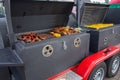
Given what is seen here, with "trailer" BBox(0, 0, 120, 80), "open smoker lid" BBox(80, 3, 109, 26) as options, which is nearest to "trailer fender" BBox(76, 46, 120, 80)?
"trailer" BBox(0, 0, 120, 80)

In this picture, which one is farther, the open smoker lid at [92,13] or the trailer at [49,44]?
the open smoker lid at [92,13]

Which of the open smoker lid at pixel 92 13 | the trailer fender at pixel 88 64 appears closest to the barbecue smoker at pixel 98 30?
the open smoker lid at pixel 92 13

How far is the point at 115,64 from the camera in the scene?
9.21ft

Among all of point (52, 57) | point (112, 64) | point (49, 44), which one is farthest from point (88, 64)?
point (112, 64)

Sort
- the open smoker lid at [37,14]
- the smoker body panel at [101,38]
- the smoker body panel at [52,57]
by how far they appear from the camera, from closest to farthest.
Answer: the smoker body panel at [52,57], the open smoker lid at [37,14], the smoker body panel at [101,38]

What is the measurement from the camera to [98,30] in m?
2.29

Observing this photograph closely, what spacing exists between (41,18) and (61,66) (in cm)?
84

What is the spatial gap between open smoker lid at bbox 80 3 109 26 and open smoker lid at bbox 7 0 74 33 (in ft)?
1.10

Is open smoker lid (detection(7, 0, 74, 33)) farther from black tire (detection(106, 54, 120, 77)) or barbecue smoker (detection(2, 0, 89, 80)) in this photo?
black tire (detection(106, 54, 120, 77))

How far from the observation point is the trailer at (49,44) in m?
1.49

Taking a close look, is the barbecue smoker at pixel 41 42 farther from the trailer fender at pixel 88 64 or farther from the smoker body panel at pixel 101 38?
the smoker body panel at pixel 101 38

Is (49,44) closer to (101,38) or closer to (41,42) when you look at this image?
(41,42)

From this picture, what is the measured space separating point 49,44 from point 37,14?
27.7 inches

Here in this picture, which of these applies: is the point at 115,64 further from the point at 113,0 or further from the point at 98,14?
the point at 113,0
